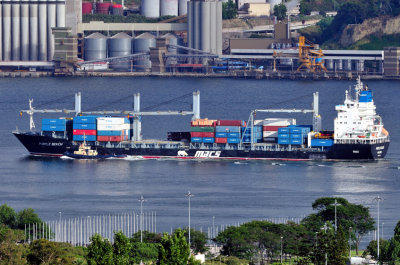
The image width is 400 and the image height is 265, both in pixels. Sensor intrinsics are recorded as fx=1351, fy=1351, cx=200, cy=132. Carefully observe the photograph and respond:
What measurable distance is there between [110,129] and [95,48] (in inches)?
2784

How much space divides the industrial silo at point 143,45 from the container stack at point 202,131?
70.1 m

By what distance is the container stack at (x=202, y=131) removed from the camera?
66312 millimetres

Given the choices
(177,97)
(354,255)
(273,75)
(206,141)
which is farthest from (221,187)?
(273,75)

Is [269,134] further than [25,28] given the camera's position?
No

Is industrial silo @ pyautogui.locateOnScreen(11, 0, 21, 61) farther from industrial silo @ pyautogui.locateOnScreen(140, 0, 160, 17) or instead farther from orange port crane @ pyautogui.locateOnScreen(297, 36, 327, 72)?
orange port crane @ pyautogui.locateOnScreen(297, 36, 327, 72)

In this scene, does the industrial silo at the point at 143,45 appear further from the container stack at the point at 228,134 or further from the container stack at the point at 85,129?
the container stack at the point at 228,134

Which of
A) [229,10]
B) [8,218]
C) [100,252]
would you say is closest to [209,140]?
[8,218]

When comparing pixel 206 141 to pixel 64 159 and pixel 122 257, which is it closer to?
pixel 64 159

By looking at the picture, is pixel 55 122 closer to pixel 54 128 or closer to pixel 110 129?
pixel 54 128

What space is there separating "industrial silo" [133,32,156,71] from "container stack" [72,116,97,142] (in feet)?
227

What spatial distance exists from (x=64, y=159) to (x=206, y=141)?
23.0 ft

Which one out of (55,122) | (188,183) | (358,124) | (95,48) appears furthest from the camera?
(95,48)

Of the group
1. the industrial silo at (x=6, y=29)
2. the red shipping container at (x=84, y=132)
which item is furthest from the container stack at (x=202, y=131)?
the industrial silo at (x=6, y=29)

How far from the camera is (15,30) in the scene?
135875 mm
